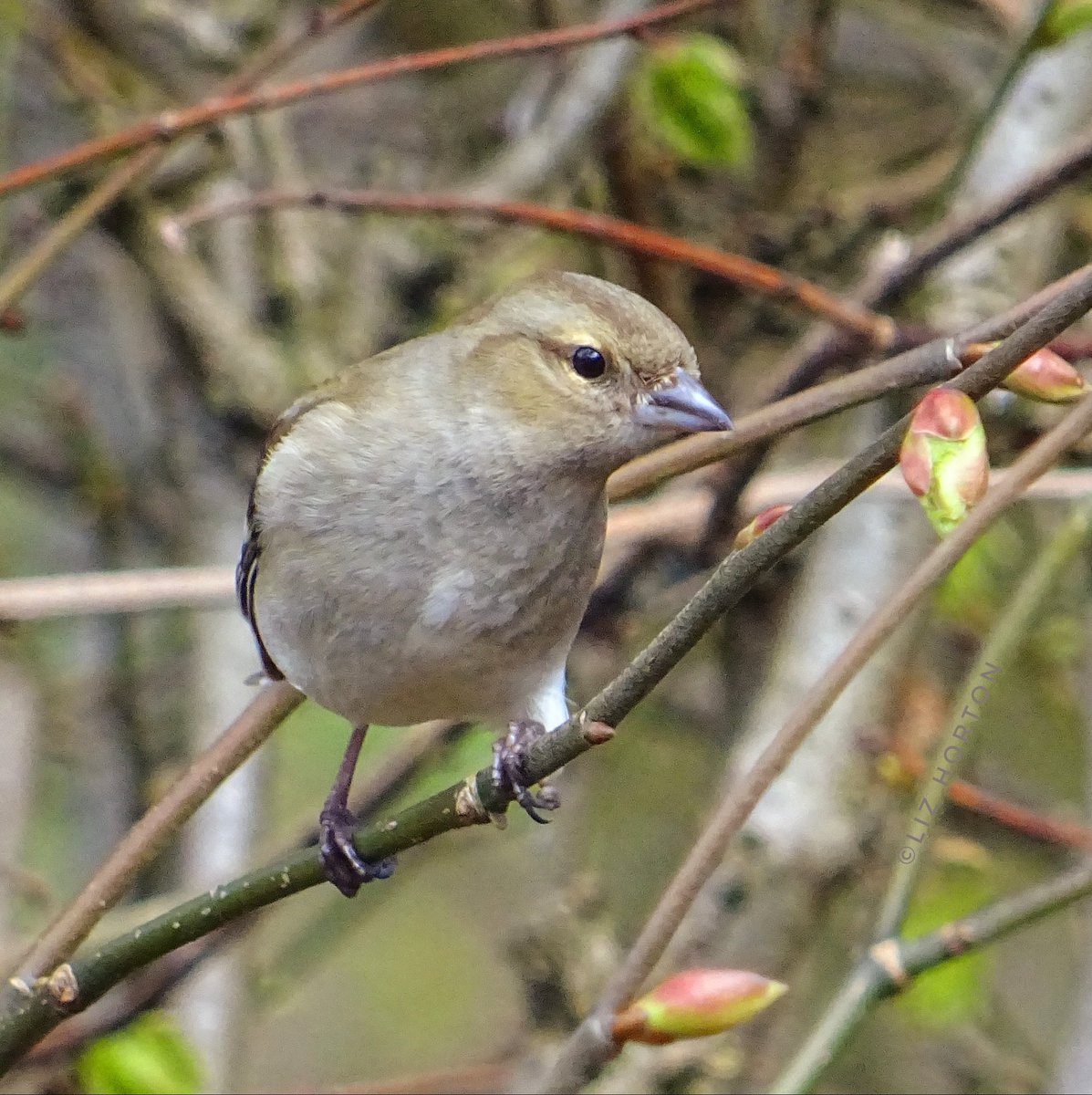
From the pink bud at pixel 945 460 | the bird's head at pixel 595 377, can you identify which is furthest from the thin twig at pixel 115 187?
the pink bud at pixel 945 460

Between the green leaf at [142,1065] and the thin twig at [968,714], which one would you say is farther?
the green leaf at [142,1065]

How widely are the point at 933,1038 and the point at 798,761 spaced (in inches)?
53.1

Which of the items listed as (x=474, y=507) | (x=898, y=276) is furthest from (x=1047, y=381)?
(x=898, y=276)

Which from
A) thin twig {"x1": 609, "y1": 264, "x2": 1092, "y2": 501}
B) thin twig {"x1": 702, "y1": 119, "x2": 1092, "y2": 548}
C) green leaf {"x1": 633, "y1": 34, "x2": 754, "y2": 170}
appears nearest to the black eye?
thin twig {"x1": 609, "y1": 264, "x2": 1092, "y2": 501}

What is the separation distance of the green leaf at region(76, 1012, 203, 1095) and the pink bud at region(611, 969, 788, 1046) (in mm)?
1171

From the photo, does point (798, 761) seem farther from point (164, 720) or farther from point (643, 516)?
point (164, 720)

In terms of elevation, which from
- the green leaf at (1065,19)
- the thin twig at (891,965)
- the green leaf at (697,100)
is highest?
the green leaf at (697,100)

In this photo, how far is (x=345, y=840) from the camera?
224cm

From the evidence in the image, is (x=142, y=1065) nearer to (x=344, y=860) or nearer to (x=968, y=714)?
(x=344, y=860)

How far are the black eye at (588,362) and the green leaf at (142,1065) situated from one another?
1.30 meters

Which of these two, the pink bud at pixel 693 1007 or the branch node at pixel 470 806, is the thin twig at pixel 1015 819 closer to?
the pink bud at pixel 693 1007

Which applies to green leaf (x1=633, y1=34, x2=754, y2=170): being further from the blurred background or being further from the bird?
the bird

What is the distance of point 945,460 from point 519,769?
63 cm

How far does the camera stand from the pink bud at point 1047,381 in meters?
1.41
